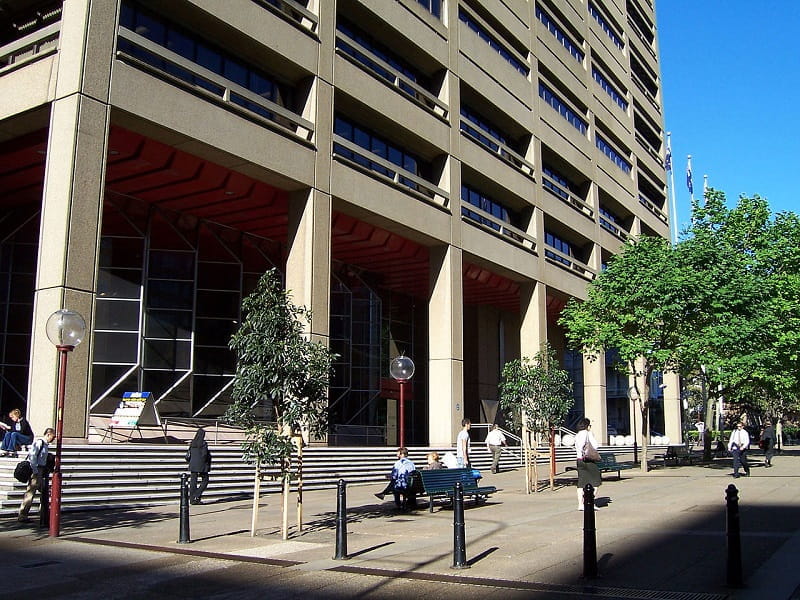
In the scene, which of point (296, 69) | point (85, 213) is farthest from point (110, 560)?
point (296, 69)

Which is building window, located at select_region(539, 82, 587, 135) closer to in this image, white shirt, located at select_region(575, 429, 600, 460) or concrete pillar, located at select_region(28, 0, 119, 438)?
concrete pillar, located at select_region(28, 0, 119, 438)

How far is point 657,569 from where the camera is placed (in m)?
8.90

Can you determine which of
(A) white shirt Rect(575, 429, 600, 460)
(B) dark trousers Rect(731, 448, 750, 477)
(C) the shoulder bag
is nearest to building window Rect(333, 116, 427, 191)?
(B) dark trousers Rect(731, 448, 750, 477)

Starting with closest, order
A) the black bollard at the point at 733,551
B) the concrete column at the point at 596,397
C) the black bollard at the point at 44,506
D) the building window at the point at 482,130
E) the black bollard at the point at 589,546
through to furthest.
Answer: the black bollard at the point at 733,551, the black bollard at the point at 589,546, the black bollard at the point at 44,506, the building window at the point at 482,130, the concrete column at the point at 596,397

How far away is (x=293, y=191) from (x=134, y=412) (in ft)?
26.6

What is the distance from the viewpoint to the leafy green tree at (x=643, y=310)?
25391mm

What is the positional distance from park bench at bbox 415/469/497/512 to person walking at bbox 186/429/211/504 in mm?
4394

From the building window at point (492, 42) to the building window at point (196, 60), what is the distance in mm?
12275

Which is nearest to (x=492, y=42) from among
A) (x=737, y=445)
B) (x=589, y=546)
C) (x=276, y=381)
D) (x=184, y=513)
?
(x=737, y=445)

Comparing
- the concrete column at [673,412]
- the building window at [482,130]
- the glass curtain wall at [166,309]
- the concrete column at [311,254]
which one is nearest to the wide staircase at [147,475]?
the concrete column at [311,254]

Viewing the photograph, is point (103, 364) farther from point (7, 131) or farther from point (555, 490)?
point (555, 490)

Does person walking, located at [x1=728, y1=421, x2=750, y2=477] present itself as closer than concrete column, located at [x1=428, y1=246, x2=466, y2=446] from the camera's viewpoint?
Yes

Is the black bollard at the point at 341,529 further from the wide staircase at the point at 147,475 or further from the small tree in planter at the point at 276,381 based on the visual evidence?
the wide staircase at the point at 147,475

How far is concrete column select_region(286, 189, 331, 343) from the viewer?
23.5m
